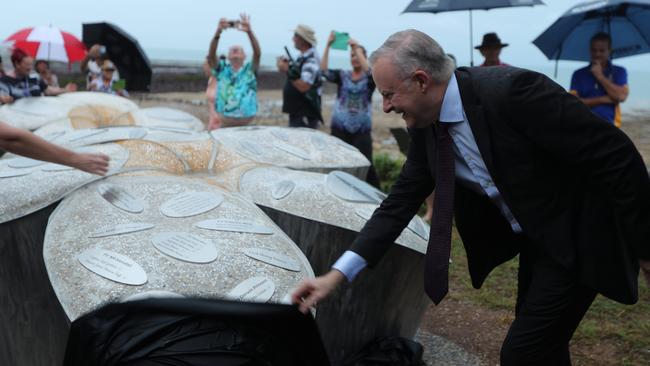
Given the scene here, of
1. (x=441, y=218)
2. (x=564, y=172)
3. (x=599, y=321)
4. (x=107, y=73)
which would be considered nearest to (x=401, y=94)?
(x=441, y=218)

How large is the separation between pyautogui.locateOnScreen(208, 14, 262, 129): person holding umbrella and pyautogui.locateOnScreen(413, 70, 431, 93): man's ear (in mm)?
4691

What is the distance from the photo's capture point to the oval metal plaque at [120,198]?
3.26 m

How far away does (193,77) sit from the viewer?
26.8m

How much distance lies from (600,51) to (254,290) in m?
4.48

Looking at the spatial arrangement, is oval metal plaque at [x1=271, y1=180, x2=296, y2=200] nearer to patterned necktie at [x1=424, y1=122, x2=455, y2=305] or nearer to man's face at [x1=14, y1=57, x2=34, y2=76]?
patterned necktie at [x1=424, y1=122, x2=455, y2=305]

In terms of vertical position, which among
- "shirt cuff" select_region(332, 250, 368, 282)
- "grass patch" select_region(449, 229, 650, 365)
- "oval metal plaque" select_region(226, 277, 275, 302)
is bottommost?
"grass patch" select_region(449, 229, 650, 365)

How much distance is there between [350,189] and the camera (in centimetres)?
390

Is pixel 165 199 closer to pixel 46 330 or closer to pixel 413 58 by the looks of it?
pixel 46 330

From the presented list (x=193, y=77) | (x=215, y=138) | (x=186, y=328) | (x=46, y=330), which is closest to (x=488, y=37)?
(x=215, y=138)

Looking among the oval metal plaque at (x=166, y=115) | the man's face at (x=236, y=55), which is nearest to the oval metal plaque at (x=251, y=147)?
the oval metal plaque at (x=166, y=115)

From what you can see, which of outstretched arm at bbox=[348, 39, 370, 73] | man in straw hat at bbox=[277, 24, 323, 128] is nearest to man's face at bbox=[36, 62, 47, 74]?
man in straw hat at bbox=[277, 24, 323, 128]

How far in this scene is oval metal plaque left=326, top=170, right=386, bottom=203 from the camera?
150 inches

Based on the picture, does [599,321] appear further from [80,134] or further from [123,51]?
[123,51]

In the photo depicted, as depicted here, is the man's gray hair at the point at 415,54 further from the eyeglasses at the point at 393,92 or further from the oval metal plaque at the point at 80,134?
the oval metal plaque at the point at 80,134
